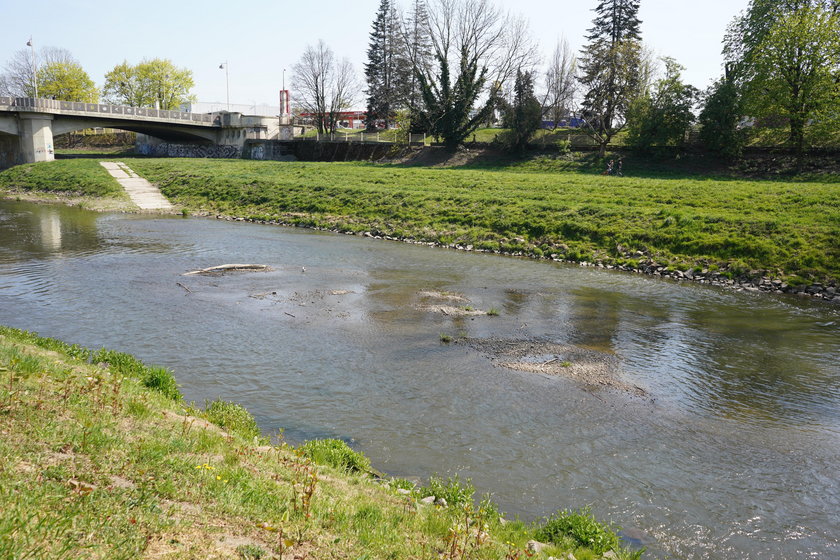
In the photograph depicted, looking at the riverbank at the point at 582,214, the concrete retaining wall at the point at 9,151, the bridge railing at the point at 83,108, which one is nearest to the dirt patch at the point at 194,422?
the riverbank at the point at 582,214

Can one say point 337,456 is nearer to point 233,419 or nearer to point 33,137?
point 233,419

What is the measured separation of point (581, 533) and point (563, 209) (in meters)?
27.3

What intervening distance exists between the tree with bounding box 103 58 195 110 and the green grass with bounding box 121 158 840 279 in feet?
183

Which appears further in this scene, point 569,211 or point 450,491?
point 569,211

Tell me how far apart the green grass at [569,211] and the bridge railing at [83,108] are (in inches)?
826

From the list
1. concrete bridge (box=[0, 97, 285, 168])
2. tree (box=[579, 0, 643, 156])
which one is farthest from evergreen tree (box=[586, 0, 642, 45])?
concrete bridge (box=[0, 97, 285, 168])

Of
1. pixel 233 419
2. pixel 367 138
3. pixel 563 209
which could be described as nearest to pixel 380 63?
pixel 367 138

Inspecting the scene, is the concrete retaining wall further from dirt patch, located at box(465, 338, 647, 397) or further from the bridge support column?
dirt patch, located at box(465, 338, 647, 397)

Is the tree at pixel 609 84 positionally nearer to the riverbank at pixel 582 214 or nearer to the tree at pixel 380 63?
the riverbank at pixel 582 214

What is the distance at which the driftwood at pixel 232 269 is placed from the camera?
2283 centimetres

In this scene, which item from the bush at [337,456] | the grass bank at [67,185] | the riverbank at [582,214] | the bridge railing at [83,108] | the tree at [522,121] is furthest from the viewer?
the bridge railing at [83,108]

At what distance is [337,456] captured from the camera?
8.59 m

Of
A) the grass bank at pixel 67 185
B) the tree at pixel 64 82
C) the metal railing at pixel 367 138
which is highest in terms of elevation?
the tree at pixel 64 82

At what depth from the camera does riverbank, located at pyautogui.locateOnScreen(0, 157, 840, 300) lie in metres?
25.1
